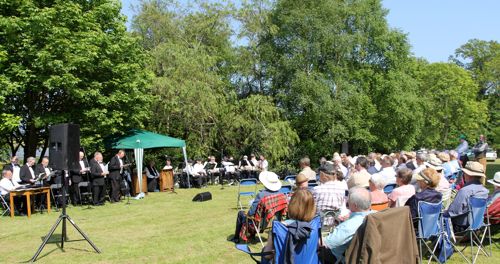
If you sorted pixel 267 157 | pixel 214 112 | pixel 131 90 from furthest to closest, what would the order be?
pixel 267 157 < pixel 214 112 < pixel 131 90

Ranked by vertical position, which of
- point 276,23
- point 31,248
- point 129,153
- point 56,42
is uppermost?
point 276,23

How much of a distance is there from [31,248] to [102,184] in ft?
19.6

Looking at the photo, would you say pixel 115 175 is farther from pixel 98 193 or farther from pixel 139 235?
pixel 139 235

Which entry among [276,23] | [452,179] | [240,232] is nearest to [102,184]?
[240,232]

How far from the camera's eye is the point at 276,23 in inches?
1138

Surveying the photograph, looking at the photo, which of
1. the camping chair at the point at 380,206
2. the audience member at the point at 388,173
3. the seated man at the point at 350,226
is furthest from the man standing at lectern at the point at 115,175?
the seated man at the point at 350,226

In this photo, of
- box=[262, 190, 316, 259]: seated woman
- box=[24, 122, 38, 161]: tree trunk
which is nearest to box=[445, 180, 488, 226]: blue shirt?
box=[262, 190, 316, 259]: seated woman

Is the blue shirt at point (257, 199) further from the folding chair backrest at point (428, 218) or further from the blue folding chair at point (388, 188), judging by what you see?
the folding chair backrest at point (428, 218)

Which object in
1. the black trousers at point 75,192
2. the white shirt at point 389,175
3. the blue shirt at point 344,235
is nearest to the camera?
the blue shirt at point 344,235

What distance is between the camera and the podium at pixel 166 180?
17922 mm

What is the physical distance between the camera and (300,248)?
4406mm

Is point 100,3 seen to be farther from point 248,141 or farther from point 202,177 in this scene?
point 248,141

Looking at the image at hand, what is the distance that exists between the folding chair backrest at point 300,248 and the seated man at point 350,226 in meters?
0.18

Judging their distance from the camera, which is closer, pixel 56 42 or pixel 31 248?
pixel 31 248
